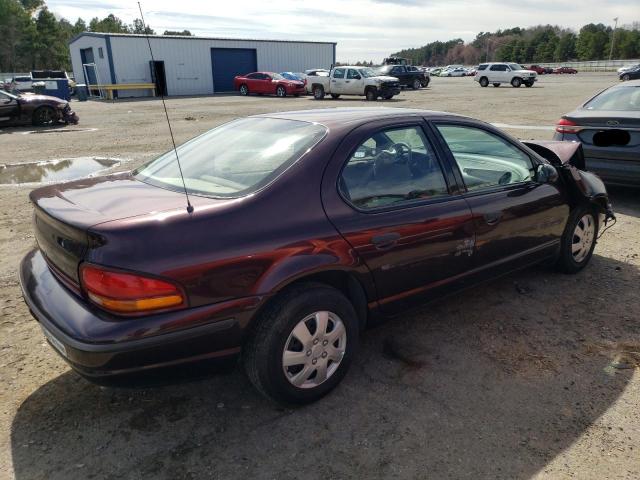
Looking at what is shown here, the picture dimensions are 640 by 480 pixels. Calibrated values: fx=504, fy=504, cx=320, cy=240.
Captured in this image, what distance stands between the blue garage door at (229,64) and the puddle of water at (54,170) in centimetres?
3135

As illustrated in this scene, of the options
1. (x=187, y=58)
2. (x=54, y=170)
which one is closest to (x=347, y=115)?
(x=54, y=170)

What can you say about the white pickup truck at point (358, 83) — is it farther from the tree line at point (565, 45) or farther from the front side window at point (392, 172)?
the tree line at point (565, 45)

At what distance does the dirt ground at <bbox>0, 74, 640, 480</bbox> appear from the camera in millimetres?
2378

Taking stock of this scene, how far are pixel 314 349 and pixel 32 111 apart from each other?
17.0 meters

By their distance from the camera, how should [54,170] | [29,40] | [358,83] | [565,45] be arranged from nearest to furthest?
[54,170] < [358,83] < [29,40] < [565,45]

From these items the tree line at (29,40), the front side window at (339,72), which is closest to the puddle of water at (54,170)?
the front side window at (339,72)

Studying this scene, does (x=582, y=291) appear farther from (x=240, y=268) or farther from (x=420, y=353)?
(x=240, y=268)

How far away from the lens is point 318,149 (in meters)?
2.78

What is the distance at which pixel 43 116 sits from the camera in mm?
16531

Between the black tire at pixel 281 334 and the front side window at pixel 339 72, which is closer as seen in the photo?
the black tire at pixel 281 334

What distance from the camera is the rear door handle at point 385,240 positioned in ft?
9.25

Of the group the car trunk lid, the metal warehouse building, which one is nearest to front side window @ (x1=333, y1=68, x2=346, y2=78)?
the metal warehouse building

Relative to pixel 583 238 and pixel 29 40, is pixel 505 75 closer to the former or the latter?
pixel 583 238

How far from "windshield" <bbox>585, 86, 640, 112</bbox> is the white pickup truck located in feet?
62.6
